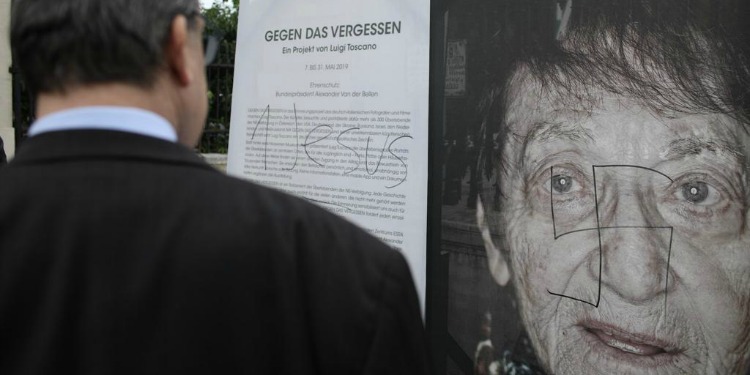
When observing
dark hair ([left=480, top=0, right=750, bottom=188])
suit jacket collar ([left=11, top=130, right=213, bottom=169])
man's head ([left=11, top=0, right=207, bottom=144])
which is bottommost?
suit jacket collar ([left=11, top=130, right=213, bottom=169])

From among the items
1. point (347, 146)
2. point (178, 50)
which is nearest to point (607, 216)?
point (347, 146)

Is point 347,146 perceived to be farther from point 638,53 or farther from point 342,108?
point 638,53

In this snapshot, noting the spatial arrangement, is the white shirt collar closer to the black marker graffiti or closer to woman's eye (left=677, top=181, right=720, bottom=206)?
woman's eye (left=677, top=181, right=720, bottom=206)

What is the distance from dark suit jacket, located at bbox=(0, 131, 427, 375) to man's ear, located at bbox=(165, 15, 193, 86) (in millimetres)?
121

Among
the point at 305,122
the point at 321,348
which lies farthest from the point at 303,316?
the point at 305,122

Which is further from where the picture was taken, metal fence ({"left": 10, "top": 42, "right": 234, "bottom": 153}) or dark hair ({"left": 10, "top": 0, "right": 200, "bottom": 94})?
metal fence ({"left": 10, "top": 42, "right": 234, "bottom": 153})

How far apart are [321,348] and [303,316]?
54 mm

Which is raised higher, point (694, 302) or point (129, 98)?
point (129, 98)

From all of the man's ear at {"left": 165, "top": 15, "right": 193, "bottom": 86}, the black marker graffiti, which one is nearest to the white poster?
the black marker graffiti

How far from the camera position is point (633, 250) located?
2531mm

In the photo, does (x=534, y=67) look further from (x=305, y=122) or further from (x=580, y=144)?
(x=305, y=122)

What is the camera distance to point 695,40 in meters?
2.45

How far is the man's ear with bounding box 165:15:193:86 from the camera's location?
3.87 feet

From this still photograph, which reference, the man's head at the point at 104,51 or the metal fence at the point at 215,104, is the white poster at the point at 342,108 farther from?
the metal fence at the point at 215,104
